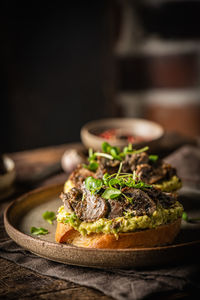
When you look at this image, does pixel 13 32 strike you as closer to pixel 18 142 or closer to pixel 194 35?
pixel 18 142

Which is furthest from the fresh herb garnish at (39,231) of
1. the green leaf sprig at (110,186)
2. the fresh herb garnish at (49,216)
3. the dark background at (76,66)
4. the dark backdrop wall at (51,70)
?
the dark backdrop wall at (51,70)

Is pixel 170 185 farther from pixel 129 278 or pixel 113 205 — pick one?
pixel 129 278

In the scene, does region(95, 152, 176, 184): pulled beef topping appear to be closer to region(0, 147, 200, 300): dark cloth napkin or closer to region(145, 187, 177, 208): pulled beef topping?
region(145, 187, 177, 208): pulled beef topping

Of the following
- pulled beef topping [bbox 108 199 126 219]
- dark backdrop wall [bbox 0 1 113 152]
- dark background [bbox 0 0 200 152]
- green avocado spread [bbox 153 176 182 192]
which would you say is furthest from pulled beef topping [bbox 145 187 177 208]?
dark backdrop wall [bbox 0 1 113 152]

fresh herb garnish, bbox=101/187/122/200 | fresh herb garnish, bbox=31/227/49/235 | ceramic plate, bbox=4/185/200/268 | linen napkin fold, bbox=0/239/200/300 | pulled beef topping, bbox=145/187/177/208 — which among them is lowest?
linen napkin fold, bbox=0/239/200/300

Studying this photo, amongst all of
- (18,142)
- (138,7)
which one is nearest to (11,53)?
(18,142)

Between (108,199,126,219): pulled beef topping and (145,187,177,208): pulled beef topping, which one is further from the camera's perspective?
(145,187,177,208): pulled beef topping
